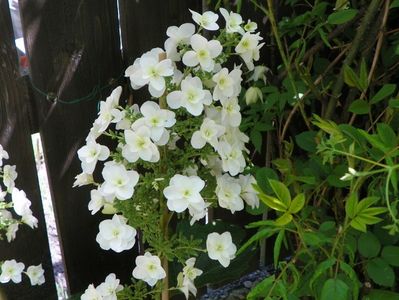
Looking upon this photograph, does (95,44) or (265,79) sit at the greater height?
(95,44)

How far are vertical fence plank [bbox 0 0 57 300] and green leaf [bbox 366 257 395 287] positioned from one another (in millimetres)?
1011

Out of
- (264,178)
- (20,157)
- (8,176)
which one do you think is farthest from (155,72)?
(20,157)

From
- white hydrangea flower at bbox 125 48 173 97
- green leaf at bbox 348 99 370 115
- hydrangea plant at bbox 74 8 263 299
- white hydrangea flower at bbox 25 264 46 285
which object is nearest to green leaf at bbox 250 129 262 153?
hydrangea plant at bbox 74 8 263 299

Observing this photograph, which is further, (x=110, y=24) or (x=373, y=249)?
(x=110, y=24)

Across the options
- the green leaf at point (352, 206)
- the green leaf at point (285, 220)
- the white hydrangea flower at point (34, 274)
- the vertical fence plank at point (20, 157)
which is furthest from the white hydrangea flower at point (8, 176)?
the green leaf at point (352, 206)

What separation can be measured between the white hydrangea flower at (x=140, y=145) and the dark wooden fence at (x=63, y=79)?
573 mm

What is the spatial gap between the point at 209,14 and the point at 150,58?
0.62 feet

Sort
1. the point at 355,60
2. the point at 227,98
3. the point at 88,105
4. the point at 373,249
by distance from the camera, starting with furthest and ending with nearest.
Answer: the point at 88,105, the point at 355,60, the point at 227,98, the point at 373,249

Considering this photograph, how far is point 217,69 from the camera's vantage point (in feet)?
3.77

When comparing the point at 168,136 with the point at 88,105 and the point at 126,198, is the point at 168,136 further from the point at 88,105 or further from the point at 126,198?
the point at 88,105

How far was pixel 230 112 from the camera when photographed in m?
1.12

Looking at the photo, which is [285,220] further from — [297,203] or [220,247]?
[220,247]

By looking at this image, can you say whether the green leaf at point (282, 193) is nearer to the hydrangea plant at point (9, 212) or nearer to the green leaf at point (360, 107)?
the green leaf at point (360, 107)

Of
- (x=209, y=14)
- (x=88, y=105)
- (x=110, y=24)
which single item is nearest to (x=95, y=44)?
(x=110, y=24)
